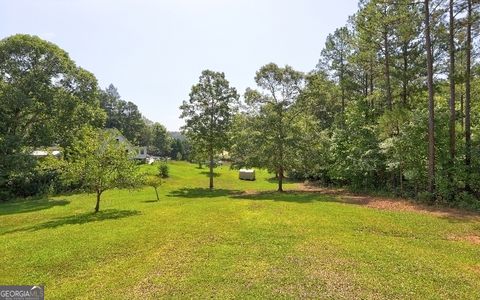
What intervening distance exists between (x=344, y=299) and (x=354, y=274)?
1570 millimetres

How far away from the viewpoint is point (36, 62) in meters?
31.6

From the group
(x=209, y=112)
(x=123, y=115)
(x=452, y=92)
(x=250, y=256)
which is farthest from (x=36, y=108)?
(x=123, y=115)

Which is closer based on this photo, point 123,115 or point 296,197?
point 296,197

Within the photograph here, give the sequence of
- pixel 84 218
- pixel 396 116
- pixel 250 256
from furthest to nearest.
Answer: pixel 396 116 < pixel 84 218 < pixel 250 256

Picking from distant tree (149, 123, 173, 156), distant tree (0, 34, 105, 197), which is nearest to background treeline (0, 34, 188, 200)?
distant tree (0, 34, 105, 197)

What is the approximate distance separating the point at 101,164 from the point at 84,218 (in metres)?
2.98

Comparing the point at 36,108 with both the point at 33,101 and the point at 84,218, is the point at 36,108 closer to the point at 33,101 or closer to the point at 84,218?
the point at 33,101

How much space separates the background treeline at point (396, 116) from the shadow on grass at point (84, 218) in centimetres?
1272

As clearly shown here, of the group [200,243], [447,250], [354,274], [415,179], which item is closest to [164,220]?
[200,243]

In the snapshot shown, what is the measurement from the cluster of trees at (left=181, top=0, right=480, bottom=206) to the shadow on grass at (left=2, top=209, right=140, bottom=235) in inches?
503

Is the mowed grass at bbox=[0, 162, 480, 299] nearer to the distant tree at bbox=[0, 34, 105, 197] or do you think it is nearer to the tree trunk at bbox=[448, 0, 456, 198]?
the tree trunk at bbox=[448, 0, 456, 198]

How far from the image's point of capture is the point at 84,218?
18.4 metres

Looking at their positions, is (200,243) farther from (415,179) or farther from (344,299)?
(415,179)

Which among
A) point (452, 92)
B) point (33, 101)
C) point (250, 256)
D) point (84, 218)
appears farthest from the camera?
point (33, 101)
